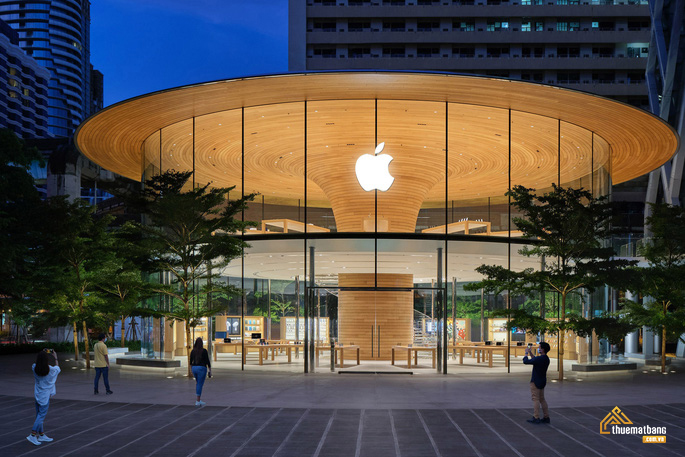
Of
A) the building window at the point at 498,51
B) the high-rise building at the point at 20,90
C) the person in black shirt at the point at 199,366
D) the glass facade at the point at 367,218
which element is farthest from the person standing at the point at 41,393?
the high-rise building at the point at 20,90

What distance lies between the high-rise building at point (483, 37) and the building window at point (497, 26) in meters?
0.10

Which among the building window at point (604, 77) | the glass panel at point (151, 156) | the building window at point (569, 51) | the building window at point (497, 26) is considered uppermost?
the building window at point (497, 26)

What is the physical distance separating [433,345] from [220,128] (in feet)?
36.0

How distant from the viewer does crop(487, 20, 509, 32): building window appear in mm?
70562

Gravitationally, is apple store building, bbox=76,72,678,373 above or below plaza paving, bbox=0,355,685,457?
above

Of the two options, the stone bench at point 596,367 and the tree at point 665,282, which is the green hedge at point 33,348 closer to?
the stone bench at point 596,367

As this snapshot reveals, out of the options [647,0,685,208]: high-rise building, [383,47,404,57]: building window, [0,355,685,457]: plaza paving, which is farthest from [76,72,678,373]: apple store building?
[383,47,404,57]: building window

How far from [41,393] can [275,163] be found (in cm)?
1900

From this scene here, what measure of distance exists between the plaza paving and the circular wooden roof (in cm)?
816

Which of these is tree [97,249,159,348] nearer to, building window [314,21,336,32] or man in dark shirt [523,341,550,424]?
man in dark shirt [523,341,550,424]

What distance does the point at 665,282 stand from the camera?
891 inches

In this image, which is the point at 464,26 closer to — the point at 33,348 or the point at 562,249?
the point at 33,348

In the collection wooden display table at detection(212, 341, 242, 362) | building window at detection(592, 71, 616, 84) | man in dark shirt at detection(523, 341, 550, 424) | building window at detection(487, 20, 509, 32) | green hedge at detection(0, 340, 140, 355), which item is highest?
building window at detection(487, 20, 509, 32)

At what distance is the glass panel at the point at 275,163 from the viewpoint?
912 inches
